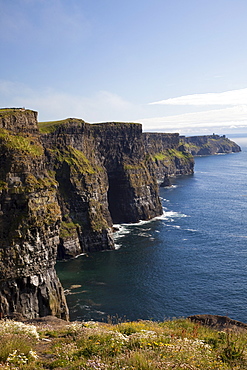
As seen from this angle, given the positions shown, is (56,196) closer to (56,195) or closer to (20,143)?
(56,195)

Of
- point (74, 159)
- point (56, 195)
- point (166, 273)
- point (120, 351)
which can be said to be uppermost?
point (74, 159)

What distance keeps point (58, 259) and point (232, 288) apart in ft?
Result: 166

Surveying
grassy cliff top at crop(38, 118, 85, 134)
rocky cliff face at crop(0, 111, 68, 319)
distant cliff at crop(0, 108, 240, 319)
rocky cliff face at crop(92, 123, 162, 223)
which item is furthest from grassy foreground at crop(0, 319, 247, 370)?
rocky cliff face at crop(92, 123, 162, 223)

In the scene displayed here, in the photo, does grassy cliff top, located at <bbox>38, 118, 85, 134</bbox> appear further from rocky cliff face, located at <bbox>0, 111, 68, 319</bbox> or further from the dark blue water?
rocky cliff face, located at <bbox>0, 111, 68, 319</bbox>

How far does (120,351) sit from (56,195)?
89215 millimetres

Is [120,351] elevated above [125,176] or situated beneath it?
situated beneath

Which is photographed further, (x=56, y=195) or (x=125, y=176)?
(x=125, y=176)

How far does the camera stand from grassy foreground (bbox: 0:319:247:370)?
1502 cm

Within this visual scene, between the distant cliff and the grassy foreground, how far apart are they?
28.6 metres

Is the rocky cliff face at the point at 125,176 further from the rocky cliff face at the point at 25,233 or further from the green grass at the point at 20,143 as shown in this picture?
the rocky cliff face at the point at 25,233

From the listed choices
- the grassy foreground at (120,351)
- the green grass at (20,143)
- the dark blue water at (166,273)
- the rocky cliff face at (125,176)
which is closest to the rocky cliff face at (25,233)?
the green grass at (20,143)

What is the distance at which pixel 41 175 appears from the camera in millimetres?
63594

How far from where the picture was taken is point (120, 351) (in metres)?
16.8

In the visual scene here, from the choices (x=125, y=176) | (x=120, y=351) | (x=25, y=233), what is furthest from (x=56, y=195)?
(x=120, y=351)
